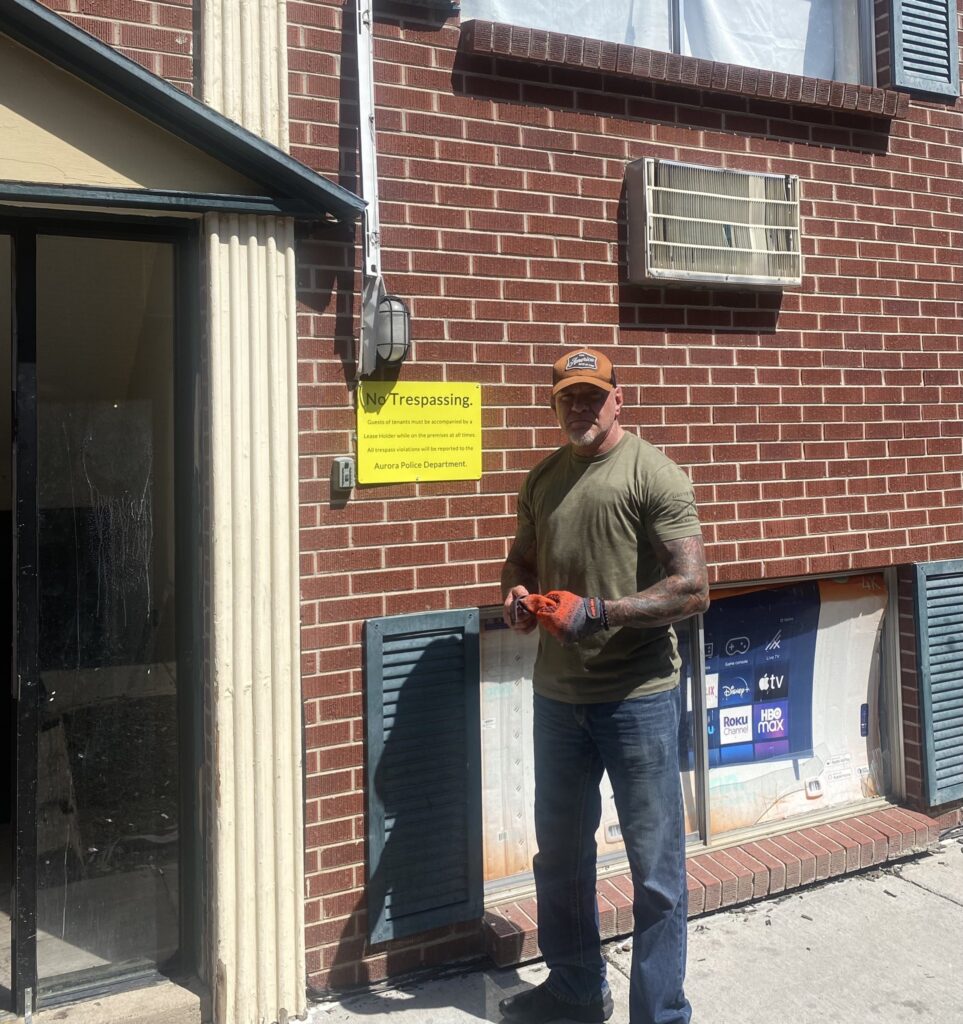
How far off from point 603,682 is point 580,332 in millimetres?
1525

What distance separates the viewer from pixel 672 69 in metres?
4.28

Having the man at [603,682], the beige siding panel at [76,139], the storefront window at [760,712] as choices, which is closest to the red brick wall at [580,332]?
the storefront window at [760,712]

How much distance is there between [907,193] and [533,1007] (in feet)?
13.0

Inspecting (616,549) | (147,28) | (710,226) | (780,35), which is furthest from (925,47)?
(147,28)

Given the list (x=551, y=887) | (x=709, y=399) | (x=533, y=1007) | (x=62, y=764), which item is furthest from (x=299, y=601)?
(x=709, y=399)

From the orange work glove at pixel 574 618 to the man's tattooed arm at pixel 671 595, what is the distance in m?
0.04

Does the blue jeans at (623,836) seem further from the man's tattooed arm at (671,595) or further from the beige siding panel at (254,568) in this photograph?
the beige siding panel at (254,568)

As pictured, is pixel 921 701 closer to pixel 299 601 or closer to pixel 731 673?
pixel 731 673

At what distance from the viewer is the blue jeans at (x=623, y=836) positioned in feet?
10.6

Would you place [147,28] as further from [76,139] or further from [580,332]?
[580,332]

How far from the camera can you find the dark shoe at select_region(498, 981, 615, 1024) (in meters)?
3.43

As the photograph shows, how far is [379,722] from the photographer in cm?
376

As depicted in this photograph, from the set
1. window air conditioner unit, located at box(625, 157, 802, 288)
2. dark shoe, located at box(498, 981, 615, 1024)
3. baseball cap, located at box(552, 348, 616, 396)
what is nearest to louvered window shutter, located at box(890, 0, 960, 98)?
window air conditioner unit, located at box(625, 157, 802, 288)

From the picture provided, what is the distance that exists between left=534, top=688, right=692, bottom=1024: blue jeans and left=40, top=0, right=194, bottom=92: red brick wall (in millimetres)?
2481
